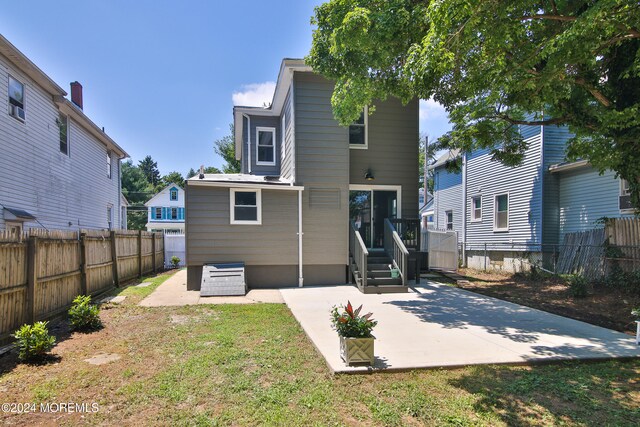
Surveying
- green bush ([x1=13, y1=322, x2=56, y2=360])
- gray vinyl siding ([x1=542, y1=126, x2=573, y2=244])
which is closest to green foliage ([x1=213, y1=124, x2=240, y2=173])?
A: gray vinyl siding ([x1=542, y1=126, x2=573, y2=244])

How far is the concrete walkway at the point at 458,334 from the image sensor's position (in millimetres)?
4363

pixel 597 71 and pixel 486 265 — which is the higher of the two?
pixel 597 71

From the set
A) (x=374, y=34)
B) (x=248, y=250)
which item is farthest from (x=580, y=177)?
(x=248, y=250)

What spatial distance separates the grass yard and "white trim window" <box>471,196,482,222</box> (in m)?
12.4

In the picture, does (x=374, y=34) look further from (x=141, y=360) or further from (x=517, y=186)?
(x=517, y=186)

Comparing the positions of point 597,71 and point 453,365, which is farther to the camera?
point 597,71

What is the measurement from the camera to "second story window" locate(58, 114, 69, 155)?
1291 cm

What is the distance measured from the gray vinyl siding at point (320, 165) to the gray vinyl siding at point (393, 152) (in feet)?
3.50

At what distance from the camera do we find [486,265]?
585 inches

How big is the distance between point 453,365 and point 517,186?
1182 cm

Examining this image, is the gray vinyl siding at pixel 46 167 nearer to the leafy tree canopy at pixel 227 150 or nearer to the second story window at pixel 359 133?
the second story window at pixel 359 133

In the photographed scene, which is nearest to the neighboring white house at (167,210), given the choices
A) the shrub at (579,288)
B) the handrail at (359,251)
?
the handrail at (359,251)

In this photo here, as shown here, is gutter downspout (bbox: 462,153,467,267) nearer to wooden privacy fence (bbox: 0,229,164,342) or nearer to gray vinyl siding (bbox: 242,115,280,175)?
gray vinyl siding (bbox: 242,115,280,175)

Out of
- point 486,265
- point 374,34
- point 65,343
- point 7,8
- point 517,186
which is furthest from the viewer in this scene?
point 486,265
